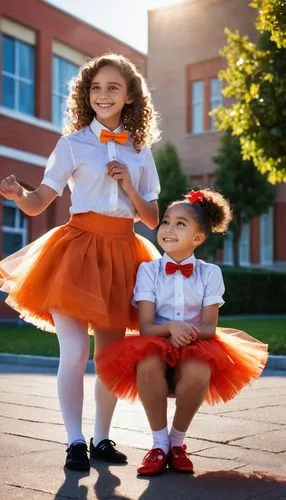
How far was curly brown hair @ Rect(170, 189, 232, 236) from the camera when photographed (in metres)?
4.21

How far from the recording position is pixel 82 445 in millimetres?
3947

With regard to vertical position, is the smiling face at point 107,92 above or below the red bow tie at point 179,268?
above

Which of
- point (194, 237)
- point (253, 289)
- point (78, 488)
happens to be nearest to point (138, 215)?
point (194, 237)

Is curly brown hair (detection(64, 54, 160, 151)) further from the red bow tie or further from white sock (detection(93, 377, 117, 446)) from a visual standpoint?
white sock (detection(93, 377, 117, 446))

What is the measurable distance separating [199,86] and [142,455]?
27.0 meters

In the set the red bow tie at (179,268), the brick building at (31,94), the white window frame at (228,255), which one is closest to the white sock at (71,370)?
the red bow tie at (179,268)

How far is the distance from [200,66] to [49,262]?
2711 cm

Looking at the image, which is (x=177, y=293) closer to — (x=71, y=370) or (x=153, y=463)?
(x=71, y=370)

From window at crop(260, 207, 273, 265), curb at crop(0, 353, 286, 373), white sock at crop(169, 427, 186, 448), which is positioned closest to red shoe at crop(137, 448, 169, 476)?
white sock at crop(169, 427, 186, 448)

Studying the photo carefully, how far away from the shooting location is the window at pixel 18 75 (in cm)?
2050


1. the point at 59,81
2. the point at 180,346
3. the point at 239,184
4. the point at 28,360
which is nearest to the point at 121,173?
the point at 180,346

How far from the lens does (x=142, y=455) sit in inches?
166

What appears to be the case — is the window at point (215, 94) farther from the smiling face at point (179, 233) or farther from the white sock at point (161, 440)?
the white sock at point (161, 440)

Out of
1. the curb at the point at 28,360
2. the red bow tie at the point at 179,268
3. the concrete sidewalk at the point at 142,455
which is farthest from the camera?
the curb at the point at 28,360
